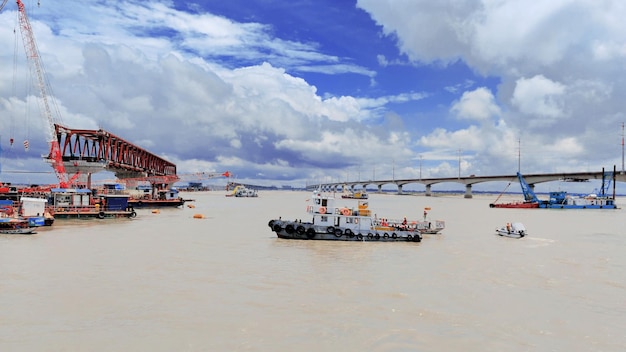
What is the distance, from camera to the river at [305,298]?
500 inches

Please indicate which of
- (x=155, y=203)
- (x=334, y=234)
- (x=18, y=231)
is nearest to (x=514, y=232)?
(x=334, y=234)

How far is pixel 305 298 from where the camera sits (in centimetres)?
1695

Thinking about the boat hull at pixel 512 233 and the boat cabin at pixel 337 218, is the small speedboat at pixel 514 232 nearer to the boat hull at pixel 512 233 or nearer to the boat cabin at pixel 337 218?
the boat hull at pixel 512 233

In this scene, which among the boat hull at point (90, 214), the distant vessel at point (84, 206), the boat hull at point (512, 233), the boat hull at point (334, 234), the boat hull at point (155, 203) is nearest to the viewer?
the boat hull at point (334, 234)

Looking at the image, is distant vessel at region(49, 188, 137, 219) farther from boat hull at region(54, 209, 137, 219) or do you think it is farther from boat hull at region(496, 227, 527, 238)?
boat hull at region(496, 227, 527, 238)

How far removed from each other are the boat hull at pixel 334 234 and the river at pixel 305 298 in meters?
3.44

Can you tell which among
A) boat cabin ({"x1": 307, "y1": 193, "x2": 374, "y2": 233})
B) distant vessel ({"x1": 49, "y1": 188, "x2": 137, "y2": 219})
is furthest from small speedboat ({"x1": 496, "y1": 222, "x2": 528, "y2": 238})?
distant vessel ({"x1": 49, "y1": 188, "x2": 137, "y2": 219})

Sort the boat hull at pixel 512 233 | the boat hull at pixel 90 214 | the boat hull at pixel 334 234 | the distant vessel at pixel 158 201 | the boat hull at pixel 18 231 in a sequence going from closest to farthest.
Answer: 1. the boat hull at pixel 334 234
2. the boat hull at pixel 18 231
3. the boat hull at pixel 512 233
4. the boat hull at pixel 90 214
5. the distant vessel at pixel 158 201

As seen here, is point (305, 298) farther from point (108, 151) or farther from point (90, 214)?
point (108, 151)

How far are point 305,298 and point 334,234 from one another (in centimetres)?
1799

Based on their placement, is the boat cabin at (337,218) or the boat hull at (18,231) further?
the boat cabin at (337,218)

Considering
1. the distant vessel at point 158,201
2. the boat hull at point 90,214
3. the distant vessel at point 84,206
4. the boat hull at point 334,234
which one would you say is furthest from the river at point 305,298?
the distant vessel at point 158,201

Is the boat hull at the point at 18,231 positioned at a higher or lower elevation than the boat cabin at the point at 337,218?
lower

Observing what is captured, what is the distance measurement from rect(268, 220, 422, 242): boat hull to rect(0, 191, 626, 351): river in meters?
3.44
